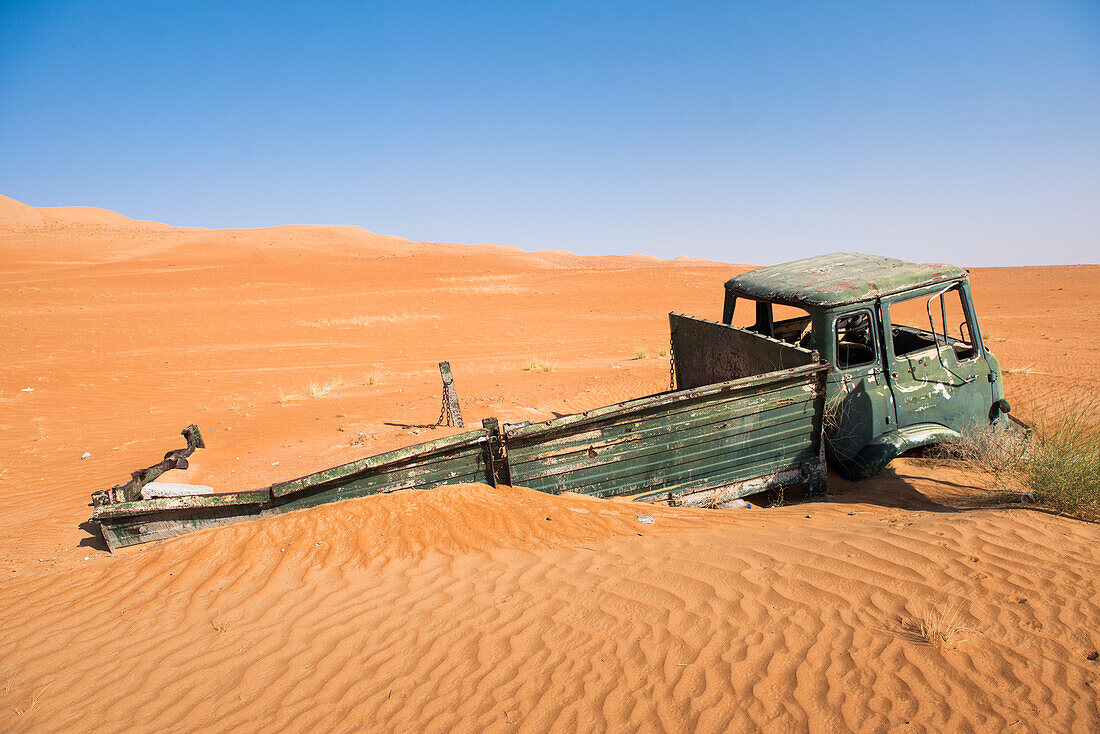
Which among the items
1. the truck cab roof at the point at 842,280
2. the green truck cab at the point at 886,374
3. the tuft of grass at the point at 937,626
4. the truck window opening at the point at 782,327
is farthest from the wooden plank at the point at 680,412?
the tuft of grass at the point at 937,626

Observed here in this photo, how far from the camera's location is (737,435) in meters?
5.16

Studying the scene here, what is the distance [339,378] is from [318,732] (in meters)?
12.0

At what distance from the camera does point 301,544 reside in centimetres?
467

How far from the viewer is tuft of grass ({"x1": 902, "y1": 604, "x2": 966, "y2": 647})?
3.05m

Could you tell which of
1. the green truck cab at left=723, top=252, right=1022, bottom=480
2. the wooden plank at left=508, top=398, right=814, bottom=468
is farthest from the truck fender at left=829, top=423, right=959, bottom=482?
the wooden plank at left=508, top=398, right=814, bottom=468

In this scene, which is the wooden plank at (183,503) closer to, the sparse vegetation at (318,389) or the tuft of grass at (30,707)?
the tuft of grass at (30,707)

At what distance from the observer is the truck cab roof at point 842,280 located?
213 inches

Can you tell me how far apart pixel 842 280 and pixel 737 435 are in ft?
6.13

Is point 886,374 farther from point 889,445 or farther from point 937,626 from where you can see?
point 937,626

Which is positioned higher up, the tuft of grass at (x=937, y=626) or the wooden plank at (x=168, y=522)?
the wooden plank at (x=168, y=522)

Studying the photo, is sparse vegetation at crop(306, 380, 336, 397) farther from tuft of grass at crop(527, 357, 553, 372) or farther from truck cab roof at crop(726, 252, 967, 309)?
truck cab roof at crop(726, 252, 967, 309)

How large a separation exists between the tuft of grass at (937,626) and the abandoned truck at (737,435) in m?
2.07

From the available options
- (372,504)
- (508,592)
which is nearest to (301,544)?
(372,504)

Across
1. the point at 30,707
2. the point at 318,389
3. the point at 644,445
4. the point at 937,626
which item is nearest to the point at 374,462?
the point at 644,445
